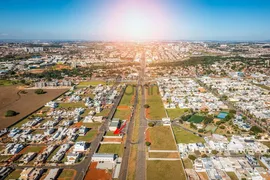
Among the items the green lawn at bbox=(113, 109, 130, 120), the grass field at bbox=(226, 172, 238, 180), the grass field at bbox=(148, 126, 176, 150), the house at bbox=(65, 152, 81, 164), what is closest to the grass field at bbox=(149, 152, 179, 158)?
the grass field at bbox=(148, 126, 176, 150)

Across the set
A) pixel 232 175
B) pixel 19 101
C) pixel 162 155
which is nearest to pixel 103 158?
pixel 162 155

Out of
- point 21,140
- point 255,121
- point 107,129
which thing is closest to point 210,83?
point 255,121

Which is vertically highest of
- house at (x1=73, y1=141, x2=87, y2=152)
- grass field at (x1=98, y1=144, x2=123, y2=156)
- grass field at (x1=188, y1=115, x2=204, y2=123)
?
grass field at (x1=188, y1=115, x2=204, y2=123)

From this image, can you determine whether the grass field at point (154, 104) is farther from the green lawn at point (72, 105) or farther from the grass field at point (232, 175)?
the grass field at point (232, 175)

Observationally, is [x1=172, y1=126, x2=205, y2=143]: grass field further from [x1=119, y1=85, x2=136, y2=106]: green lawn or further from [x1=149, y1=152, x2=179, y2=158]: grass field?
[x1=119, y1=85, x2=136, y2=106]: green lawn

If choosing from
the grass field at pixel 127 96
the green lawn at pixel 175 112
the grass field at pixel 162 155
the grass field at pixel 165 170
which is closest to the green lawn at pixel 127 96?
Result: the grass field at pixel 127 96
